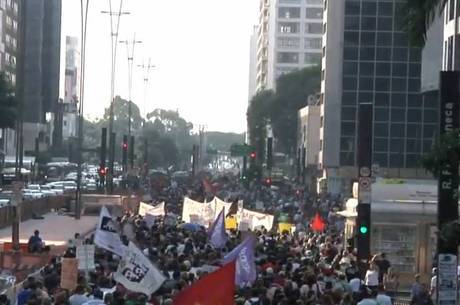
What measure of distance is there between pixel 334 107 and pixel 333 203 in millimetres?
23839

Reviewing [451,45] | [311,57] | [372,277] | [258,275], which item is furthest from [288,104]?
→ [258,275]

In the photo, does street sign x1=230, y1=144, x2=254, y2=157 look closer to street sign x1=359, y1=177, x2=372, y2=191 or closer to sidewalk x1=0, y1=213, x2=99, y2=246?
sidewalk x1=0, y1=213, x2=99, y2=246

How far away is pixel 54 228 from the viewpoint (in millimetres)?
50156

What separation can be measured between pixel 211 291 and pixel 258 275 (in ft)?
29.9

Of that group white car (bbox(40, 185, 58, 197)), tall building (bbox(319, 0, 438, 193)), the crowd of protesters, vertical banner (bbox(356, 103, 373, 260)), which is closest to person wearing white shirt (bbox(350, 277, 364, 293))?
the crowd of protesters

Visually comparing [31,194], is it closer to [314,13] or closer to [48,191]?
[48,191]

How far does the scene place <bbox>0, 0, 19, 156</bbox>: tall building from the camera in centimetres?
14412

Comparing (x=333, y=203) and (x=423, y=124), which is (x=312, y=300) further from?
(x=423, y=124)

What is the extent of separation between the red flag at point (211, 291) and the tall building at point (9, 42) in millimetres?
126507

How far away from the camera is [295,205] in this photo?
2520 inches

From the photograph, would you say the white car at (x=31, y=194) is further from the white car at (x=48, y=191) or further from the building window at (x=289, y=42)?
the building window at (x=289, y=42)

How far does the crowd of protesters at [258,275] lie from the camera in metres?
18.8

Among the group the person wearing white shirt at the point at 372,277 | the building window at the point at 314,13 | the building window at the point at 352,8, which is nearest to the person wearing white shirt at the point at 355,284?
the person wearing white shirt at the point at 372,277

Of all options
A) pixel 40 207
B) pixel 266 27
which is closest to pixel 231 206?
pixel 40 207
